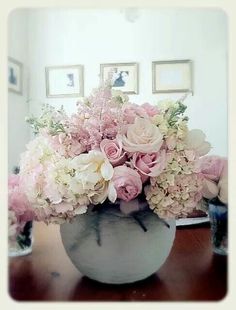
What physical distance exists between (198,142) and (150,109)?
144mm

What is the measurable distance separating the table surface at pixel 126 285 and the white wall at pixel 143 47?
262 millimetres

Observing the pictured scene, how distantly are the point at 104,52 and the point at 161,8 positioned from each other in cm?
18

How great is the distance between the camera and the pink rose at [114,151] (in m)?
1.03

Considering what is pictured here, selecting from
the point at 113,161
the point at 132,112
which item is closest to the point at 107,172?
the point at 113,161

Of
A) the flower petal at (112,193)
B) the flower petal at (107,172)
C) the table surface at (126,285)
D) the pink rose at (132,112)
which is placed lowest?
the table surface at (126,285)

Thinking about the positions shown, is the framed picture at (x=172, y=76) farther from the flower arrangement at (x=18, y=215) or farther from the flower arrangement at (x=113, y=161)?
the flower arrangement at (x=18, y=215)

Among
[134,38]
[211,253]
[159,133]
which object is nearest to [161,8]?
[134,38]

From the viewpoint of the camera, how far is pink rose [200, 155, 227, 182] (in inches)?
41.9

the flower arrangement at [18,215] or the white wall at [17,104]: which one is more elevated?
the white wall at [17,104]

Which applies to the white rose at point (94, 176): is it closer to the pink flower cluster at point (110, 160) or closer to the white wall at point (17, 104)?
the pink flower cluster at point (110, 160)

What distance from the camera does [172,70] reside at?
1.09 metres

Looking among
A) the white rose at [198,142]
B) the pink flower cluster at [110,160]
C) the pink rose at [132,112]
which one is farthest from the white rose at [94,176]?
the white rose at [198,142]

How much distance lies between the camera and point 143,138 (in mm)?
1030

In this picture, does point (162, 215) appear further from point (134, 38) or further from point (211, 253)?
point (134, 38)
